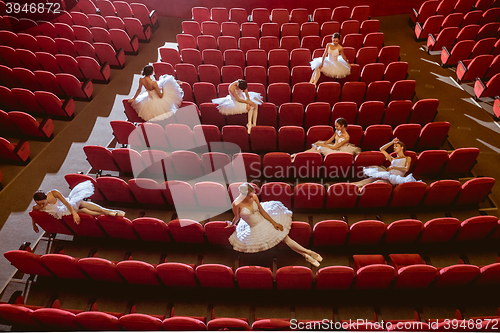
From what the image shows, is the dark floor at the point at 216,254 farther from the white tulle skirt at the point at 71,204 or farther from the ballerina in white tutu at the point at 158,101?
the ballerina in white tutu at the point at 158,101

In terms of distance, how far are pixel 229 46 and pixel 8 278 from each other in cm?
430

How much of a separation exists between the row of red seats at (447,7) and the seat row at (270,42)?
1.53 metres

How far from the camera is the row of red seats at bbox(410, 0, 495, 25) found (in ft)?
18.0

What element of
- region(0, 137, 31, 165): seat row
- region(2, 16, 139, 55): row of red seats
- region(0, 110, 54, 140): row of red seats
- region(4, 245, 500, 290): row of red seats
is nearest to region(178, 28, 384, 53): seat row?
region(2, 16, 139, 55): row of red seats

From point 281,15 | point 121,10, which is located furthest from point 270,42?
point 121,10

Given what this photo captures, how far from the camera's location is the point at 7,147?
3682 mm

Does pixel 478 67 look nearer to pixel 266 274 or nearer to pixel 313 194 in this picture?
pixel 313 194

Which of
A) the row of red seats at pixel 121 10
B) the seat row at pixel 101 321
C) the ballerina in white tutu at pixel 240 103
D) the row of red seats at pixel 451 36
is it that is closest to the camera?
the seat row at pixel 101 321

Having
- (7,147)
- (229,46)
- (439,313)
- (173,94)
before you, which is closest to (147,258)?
(173,94)

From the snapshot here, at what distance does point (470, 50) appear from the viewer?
15.5ft

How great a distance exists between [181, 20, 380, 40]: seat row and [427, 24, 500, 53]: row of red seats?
0.99 meters

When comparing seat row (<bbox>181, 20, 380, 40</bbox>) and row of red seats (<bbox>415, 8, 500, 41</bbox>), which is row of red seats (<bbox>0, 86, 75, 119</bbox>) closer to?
seat row (<bbox>181, 20, 380, 40</bbox>)

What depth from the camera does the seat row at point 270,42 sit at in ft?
15.7

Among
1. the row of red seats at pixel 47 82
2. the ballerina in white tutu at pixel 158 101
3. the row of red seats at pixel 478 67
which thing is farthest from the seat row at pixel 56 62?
the row of red seats at pixel 478 67
